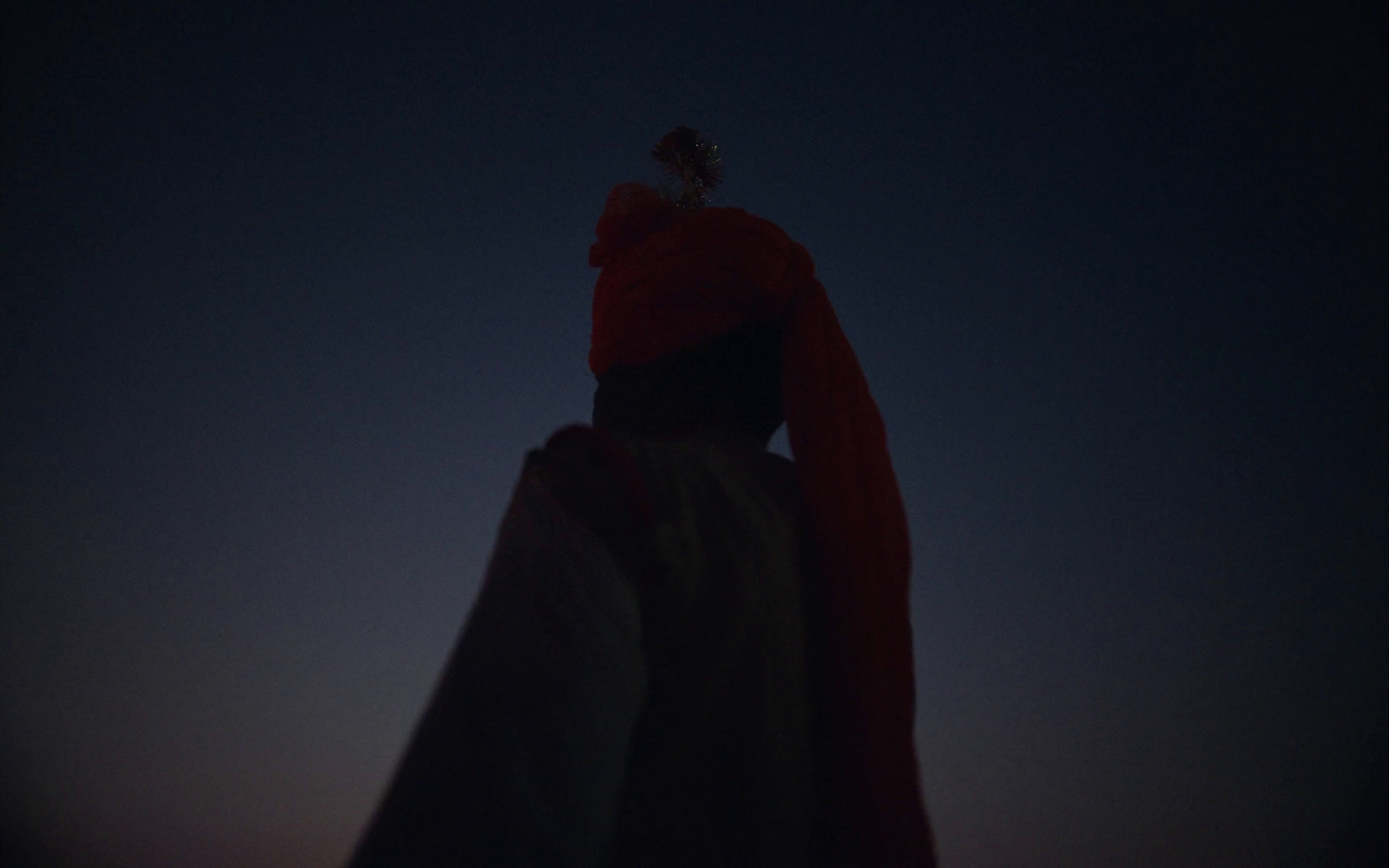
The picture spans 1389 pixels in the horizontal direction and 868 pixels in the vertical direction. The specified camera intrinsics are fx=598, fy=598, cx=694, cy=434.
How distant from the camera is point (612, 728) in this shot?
517mm

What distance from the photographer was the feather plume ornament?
5.33ft

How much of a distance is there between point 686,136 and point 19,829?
31.8 meters

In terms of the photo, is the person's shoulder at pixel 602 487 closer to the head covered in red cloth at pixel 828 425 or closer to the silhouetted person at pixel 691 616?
the silhouetted person at pixel 691 616

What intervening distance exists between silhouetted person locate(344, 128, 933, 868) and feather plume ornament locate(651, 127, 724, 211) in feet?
1.70

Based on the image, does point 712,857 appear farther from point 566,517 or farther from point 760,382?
point 760,382

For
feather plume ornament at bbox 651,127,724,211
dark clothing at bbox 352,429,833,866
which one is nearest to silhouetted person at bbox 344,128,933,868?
dark clothing at bbox 352,429,833,866

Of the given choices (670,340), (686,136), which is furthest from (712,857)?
(686,136)

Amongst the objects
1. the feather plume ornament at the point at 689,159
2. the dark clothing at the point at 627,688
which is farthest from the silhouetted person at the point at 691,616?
the feather plume ornament at the point at 689,159

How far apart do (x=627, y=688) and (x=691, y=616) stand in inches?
5.0

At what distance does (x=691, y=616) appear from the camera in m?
0.65

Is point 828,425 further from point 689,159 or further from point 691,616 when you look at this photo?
point 689,159

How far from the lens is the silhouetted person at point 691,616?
1.48 ft

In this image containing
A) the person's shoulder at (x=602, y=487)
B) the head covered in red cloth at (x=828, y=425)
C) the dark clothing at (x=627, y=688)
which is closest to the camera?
the dark clothing at (x=627, y=688)

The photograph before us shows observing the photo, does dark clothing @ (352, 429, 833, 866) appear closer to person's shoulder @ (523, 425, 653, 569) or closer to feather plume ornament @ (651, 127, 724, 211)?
person's shoulder @ (523, 425, 653, 569)
